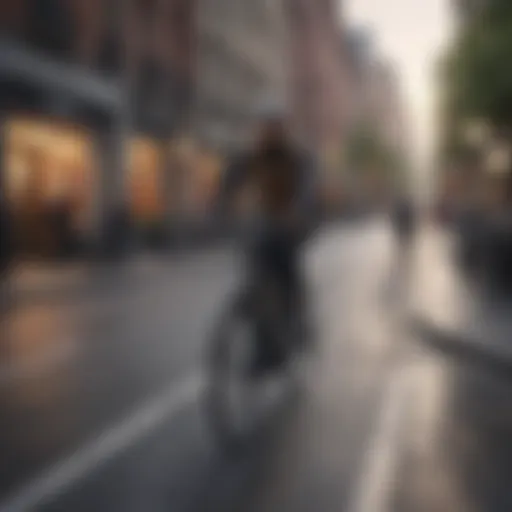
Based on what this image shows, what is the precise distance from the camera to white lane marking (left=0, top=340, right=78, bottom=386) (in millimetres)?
10555

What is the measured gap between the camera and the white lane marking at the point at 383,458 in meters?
5.69

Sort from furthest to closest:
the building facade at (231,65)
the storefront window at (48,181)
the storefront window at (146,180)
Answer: the building facade at (231,65), the storefront window at (146,180), the storefront window at (48,181)

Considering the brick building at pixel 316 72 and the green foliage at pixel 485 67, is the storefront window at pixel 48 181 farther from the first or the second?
the brick building at pixel 316 72

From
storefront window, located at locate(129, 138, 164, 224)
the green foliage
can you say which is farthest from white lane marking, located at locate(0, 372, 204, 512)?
the green foliage

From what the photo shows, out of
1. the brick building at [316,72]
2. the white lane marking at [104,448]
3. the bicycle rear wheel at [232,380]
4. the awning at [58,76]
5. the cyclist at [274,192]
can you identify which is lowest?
the white lane marking at [104,448]

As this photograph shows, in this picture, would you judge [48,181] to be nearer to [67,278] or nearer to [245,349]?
[67,278]

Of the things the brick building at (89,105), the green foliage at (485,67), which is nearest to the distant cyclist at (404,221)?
the green foliage at (485,67)

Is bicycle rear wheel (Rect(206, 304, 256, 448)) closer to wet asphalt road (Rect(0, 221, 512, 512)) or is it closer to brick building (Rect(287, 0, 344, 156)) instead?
wet asphalt road (Rect(0, 221, 512, 512))

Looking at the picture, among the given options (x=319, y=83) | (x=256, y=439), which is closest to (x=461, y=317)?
(x=256, y=439)

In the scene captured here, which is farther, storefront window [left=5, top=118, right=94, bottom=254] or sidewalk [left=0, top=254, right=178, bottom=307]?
storefront window [left=5, top=118, right=94, bottom=254]

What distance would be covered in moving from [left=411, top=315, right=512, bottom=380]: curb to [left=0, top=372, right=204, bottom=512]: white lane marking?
104 inches

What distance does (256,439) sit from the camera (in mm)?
7516

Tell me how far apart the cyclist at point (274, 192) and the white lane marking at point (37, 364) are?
2858 mm

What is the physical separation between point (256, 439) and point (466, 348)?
15.4 feet
